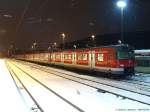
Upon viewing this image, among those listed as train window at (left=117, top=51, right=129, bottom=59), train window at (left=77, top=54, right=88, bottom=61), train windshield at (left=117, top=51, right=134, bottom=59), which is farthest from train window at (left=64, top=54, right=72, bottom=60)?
train window at (left=117, top=51, right=129, bottom=59)

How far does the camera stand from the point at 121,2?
108ft

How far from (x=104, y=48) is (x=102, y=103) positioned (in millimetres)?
14378

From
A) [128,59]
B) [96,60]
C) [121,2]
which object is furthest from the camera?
[121,2]

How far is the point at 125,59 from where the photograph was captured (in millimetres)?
26641

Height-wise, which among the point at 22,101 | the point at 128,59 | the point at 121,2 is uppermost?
the point at 121,2

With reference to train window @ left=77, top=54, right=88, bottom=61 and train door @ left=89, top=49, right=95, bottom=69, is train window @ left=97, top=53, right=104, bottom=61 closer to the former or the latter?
train door @ left=89, top=49, right=95, bottom=69

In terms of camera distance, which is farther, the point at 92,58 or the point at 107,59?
the point at 92,58

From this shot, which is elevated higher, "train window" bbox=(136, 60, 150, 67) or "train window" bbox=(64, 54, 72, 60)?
"train window" bbox=(64, 54, 72, 60)

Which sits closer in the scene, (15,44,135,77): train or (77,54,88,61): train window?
(15,44,135,77): train

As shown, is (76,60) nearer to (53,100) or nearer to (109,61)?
(109,61)

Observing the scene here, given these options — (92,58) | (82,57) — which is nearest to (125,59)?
(92,58)

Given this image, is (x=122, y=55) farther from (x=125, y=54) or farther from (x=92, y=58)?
(x=92, y=58)

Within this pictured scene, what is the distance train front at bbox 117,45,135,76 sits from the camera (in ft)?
86.2

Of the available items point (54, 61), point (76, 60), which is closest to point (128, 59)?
point (76, 60)
